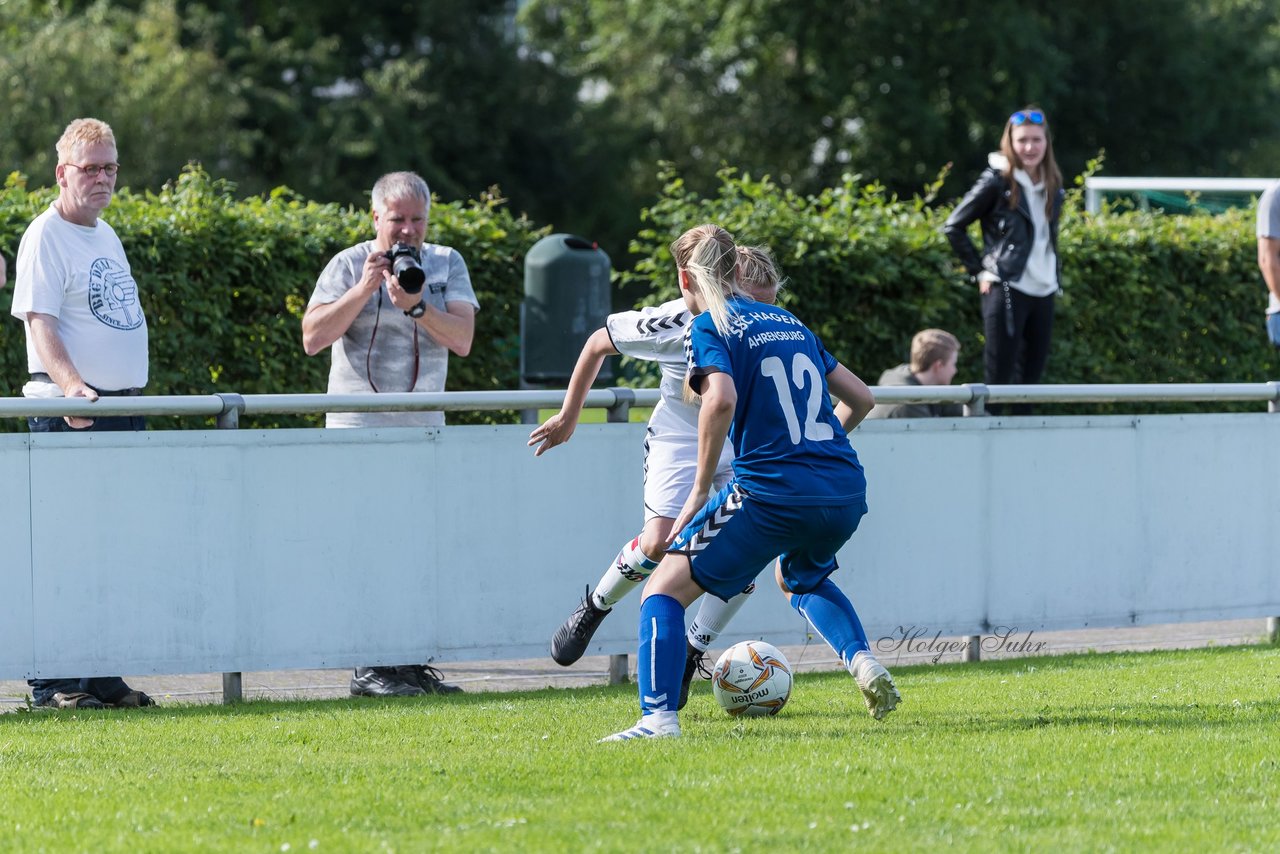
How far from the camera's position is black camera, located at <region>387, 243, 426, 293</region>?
7.73 m

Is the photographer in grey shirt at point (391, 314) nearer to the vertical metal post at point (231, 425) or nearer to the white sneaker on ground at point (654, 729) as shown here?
the vertical metal post at point (231, 425)

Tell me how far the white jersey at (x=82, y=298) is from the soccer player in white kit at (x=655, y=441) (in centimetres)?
189

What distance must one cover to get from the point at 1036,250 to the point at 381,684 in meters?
4.97

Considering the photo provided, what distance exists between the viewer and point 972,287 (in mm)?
12094

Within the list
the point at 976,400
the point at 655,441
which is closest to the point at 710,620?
the point at 655,441

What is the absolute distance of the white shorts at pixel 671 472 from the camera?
6.91m

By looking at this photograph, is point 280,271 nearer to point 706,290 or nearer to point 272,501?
point 272,501

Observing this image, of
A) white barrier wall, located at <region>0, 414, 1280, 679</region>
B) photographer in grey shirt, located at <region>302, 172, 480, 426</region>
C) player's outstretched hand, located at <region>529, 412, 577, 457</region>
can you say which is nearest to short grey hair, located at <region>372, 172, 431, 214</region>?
photographer in grey shirt, located at <region>302, 172, 480, 426</region>

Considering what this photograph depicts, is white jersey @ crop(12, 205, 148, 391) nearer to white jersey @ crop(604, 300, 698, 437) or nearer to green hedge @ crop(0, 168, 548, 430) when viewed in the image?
white jersey @ crop(604, 300, 698, 437)

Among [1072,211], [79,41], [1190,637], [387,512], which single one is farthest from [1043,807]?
[79,41]

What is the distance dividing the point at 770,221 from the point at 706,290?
5510 mm

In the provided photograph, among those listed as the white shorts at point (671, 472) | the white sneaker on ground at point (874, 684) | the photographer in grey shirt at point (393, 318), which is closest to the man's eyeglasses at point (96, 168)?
the photographer in grey shirt at point (393, 318)

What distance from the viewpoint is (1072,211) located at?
1293 centimetres

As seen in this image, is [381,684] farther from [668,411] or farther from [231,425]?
[668,411]
